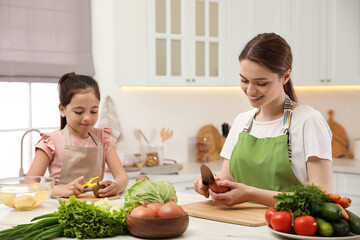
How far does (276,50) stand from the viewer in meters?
2.21

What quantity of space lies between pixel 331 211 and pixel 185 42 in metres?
2.97

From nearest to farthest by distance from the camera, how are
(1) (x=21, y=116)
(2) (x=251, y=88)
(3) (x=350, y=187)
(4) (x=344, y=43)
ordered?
(2) (x=251, y=88) → (1) (x=21, y=116) → (3) (x=350, y=187) → (4) (x=344, y=43)

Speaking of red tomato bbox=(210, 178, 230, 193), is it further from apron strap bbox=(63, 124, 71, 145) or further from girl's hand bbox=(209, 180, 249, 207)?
apron strap bbox=(63, 124, 71, 145)

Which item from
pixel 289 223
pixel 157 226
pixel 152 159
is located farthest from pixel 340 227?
pixel 152 159

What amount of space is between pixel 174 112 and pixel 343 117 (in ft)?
5.25

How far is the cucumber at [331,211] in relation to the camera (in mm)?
1583

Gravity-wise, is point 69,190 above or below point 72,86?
below

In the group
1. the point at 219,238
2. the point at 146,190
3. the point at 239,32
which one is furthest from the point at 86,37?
the point at 219,238

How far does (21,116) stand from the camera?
387 cm

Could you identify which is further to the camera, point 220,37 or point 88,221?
point 220,37

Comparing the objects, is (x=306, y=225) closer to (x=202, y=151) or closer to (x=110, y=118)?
(x=110, y=118)

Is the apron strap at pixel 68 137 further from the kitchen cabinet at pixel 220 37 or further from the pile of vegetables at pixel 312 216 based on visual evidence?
the kitchen cabinet at pixel 220 37

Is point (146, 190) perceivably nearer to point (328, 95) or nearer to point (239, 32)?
point (239, 32)

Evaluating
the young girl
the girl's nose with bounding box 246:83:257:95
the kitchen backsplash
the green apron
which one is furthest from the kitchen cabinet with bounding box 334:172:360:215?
the girl's nose with bounding box 246:83:257:95
